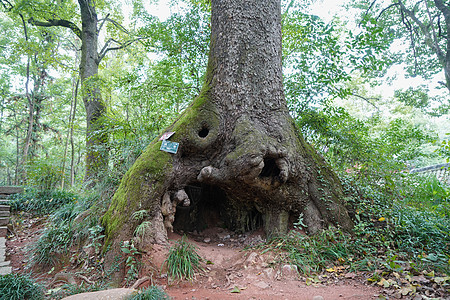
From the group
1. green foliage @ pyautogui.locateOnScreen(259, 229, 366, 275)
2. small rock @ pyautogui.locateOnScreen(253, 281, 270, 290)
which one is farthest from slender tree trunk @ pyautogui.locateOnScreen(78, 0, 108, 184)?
small rock @ pyautogui.locateOnScreen(253, 281, 270, 290)

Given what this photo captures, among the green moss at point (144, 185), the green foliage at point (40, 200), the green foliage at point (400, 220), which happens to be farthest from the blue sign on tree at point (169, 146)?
the green foliage at point (40, 200)

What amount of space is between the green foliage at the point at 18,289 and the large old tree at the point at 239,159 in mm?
889

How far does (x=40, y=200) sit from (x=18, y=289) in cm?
460

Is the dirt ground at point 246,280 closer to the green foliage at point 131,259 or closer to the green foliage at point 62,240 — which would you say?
the green foliage at point 131,259

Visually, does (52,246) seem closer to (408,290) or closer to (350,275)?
(350,275)

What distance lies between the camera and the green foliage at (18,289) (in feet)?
7.50

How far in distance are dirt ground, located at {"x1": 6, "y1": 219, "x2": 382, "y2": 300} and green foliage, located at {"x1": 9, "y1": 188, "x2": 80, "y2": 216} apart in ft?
8.23

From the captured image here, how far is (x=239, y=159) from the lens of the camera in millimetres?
3516

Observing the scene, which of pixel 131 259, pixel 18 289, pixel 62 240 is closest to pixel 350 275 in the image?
pixel 131 259

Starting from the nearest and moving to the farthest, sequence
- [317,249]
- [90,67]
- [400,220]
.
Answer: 1. [317,249]
2. [400,220]
3. [90,67]

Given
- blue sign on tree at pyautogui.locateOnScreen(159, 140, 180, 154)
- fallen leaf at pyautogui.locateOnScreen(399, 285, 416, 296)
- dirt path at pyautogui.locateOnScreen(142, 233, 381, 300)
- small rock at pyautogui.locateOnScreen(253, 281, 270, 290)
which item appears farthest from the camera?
blue sign on tree at pyautogui.locateOnScreen(159, 140, 180, 154)

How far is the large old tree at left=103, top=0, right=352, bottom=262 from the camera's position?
3500mm

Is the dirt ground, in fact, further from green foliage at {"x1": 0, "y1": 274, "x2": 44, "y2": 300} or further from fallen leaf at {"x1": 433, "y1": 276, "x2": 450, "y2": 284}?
green foliage at {"x1": 0, "y1": 274, "x2": 44, "y2": 300}

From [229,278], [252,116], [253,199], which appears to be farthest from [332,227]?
[252,116]
